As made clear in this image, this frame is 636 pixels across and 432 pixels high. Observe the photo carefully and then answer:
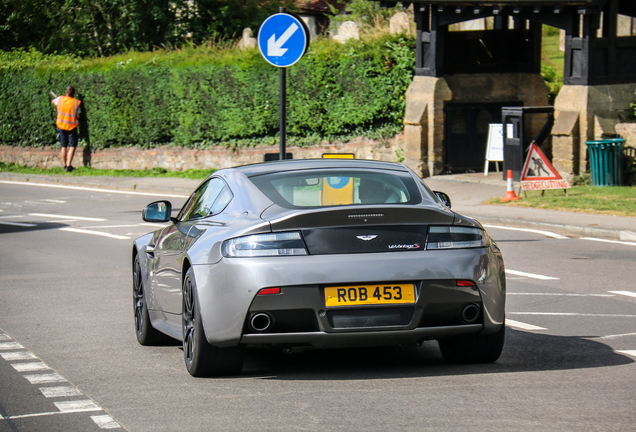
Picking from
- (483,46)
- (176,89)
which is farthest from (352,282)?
(176,89)

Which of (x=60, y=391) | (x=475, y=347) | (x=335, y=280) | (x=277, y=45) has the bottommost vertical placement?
(x=60, y=391)

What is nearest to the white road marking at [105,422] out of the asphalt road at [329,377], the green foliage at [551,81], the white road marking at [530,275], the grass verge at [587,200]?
the asphalt road at [329,377]

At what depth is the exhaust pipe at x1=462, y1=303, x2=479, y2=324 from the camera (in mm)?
5988

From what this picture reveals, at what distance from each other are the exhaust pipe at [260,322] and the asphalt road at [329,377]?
0.37 metres

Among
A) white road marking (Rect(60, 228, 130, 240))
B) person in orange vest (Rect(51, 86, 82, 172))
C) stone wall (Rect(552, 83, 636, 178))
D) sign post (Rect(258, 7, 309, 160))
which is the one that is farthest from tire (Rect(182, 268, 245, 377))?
person in orange vest (Rect(51, 86, 82, 172))

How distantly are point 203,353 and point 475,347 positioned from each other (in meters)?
1.74

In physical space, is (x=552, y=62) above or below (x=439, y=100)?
above

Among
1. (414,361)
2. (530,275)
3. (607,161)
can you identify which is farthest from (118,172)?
(414,361)

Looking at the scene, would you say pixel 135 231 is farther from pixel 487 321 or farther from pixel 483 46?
pixel 483 46

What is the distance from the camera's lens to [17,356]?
7023 mm

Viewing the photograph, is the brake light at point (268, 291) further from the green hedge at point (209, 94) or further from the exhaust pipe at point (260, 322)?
the green hedge at point (209, 94)

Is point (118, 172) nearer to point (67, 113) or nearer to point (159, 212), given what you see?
point (67, 113)

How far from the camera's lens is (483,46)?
24406mm

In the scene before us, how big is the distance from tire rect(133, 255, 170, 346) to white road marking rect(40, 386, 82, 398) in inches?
57.9
